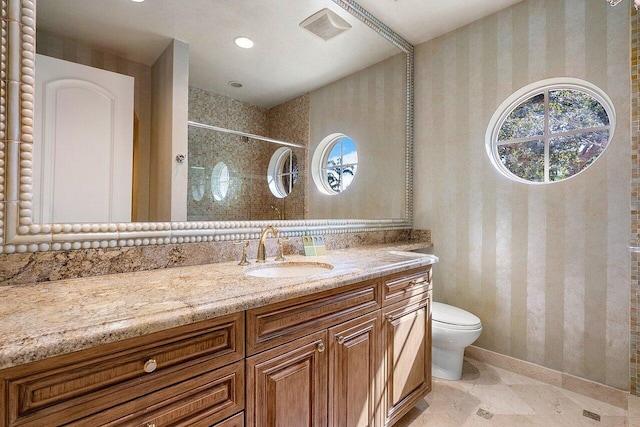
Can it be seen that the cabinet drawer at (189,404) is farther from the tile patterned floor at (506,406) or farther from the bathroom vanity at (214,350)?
the tile patterned floor at (506,406)

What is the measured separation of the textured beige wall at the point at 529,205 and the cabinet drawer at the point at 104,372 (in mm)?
2085

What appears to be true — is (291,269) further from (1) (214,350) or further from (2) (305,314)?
(1) (214,350)

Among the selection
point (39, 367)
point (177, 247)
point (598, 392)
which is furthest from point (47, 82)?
point (598, 392)

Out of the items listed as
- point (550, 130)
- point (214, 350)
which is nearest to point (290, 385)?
point (214, 350)

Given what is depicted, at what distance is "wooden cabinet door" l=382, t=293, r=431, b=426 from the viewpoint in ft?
4.82

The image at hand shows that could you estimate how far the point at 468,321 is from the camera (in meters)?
1.97

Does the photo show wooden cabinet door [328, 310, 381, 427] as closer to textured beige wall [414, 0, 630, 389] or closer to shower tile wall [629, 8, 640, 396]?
textured beige wall [414, 0, 630, 389]

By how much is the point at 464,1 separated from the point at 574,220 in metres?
1.68

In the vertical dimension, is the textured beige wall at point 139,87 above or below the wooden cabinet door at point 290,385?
above

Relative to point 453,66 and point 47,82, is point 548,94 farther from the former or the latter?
point 47,82

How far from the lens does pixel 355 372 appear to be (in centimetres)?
129

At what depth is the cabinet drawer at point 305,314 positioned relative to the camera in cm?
95

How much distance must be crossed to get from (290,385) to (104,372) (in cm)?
58

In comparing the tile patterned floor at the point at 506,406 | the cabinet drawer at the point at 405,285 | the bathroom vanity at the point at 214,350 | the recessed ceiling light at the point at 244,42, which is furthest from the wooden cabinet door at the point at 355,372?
the recessed ceiling light at the point at 244,42
